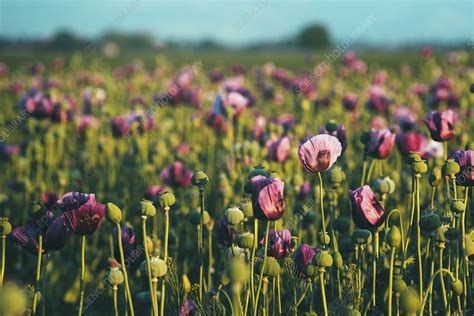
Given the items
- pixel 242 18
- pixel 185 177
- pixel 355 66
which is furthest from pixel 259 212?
pixel 355 66

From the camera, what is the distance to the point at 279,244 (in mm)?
1522

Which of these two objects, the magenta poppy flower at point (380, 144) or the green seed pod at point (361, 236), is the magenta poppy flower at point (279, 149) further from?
the green seed pod at point (361, 236)

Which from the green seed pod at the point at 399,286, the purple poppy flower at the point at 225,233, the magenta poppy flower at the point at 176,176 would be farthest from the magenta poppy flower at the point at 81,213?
the magenta poppy flower at the point at 176,176

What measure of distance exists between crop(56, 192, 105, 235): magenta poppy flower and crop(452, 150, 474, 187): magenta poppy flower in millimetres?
1071

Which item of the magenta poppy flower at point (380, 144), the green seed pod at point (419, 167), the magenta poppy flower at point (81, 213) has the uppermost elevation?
the magenta poppy flower at point (380, 144)

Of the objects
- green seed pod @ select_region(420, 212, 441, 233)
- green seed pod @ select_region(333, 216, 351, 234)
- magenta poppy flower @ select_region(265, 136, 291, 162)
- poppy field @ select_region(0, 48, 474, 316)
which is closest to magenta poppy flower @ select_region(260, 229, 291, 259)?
poppy field @ select_region(0, 48, 474, 316)

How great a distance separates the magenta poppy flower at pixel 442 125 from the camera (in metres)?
2.04

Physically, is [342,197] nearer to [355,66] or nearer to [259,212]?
[259,212]

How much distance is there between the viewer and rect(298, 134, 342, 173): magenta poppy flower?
152cm

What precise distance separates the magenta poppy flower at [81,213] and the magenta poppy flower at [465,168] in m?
1.07

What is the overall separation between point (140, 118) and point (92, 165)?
0.78 metres

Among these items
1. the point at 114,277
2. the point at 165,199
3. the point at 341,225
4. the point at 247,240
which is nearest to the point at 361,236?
the point at 341,225

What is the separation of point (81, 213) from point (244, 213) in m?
0.51

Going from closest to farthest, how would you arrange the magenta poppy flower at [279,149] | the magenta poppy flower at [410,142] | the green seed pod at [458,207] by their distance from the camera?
the green seed pod at [458,207] < the magenta poppy flower at [410,142] < the magenta poppy flower at [279,149]
